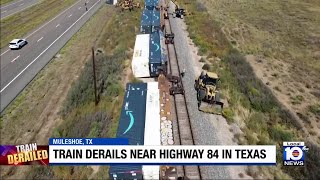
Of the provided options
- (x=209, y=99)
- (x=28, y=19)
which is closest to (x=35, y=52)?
(x=28, y=19)

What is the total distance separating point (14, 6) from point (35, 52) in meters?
39.6

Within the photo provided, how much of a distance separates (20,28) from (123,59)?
31.1 m

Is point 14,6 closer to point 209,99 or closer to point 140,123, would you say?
point 209,99

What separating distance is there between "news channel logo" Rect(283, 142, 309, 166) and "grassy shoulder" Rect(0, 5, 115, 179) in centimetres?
1522

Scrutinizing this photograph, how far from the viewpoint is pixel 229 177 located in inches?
854

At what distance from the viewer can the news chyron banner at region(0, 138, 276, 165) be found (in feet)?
64.6

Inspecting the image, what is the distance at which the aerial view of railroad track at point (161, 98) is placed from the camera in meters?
20.8

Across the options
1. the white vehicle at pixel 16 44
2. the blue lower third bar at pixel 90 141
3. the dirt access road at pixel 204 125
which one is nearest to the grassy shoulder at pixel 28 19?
the white vehicle at pixel 16 44

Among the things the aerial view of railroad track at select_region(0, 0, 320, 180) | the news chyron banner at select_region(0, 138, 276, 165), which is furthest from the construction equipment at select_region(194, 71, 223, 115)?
the news chyron banner at select_region(0, 138, 276, 165)

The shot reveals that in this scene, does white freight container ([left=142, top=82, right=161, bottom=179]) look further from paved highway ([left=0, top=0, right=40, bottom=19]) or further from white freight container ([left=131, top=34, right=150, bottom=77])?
paved highway ([left=0, top=0, right=40, bottom=19])

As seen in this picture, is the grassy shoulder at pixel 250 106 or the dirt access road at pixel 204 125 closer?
the dirt access road at pixel 204 125

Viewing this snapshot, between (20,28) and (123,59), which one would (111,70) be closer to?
(123,59)

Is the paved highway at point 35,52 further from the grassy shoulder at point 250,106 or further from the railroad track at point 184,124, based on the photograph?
the grassy shoulder at point 250,106

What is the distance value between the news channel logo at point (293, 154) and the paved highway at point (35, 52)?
1138 inches
